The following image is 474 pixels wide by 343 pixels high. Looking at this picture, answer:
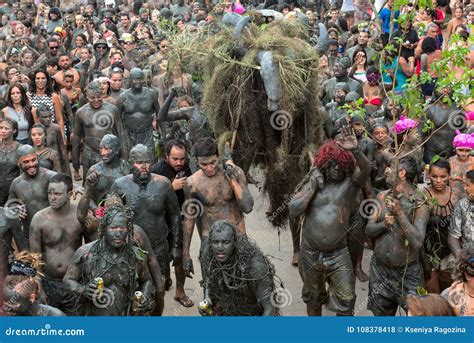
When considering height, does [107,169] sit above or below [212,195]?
below

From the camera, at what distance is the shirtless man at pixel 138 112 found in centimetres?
1152

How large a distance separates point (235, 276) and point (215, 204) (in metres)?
1.70

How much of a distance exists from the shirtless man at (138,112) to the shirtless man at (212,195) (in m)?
3.59

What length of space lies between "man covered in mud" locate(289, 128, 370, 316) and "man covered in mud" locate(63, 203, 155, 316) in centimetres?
165

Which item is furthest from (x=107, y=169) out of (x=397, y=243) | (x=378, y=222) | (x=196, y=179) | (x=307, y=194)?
(x=397, y=243)

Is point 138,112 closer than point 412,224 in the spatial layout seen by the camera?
No

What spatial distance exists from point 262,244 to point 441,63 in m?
3.46

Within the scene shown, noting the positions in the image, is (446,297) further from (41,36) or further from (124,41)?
(41,36)

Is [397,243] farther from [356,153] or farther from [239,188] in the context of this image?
[239,188]

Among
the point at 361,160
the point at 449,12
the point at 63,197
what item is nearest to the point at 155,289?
the point at 63,197

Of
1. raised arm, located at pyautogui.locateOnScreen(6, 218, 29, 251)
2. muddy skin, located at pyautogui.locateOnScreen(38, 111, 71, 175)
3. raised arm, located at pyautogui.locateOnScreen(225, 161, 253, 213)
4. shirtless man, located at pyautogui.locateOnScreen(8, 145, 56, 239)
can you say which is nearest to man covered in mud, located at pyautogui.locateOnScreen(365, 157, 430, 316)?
raised arm, located at pyautogui.locateOnScreen(225, 161, 253, 213)

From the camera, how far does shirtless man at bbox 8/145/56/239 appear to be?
27.5ft

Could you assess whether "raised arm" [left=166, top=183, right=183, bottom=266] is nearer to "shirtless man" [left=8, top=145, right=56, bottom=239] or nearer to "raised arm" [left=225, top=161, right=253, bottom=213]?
"raised arm" [left=225, top=161, right=253, bottom=213]

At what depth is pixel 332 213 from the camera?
7.52 meters
